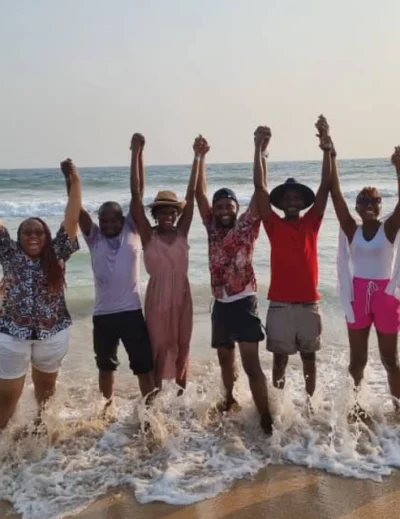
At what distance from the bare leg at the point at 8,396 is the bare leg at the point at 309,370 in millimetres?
2108

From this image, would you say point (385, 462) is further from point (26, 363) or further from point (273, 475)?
point (26, 363)

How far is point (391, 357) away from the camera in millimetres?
4730

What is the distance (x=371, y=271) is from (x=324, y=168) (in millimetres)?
860

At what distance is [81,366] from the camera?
6.56m

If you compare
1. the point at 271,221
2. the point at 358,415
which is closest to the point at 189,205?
the point at 271,221

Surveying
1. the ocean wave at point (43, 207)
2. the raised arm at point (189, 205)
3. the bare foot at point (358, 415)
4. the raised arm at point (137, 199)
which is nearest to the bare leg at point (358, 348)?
the bare foot at point (358, 415)

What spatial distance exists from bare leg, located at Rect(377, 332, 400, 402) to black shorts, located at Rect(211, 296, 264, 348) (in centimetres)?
93

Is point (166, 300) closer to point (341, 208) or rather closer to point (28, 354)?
point (28, 354)

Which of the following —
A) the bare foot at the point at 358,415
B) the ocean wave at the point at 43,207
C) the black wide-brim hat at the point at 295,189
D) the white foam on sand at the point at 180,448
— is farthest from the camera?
the ocean wave at the point at 43,207

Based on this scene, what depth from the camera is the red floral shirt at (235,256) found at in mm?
4648

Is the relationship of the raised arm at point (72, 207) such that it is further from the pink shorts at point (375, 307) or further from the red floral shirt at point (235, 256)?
the pink shorts at point (375, 307)

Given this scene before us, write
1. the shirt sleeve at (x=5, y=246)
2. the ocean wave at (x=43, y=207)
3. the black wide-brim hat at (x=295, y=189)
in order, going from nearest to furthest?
the shirt sleeve at (x=5, y=246), the black wide-brim hat at (x=295, y=189), the ocean wave at (x=43, y=207)

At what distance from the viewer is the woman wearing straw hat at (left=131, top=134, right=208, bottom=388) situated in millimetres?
4738

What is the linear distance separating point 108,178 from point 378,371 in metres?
30.3
